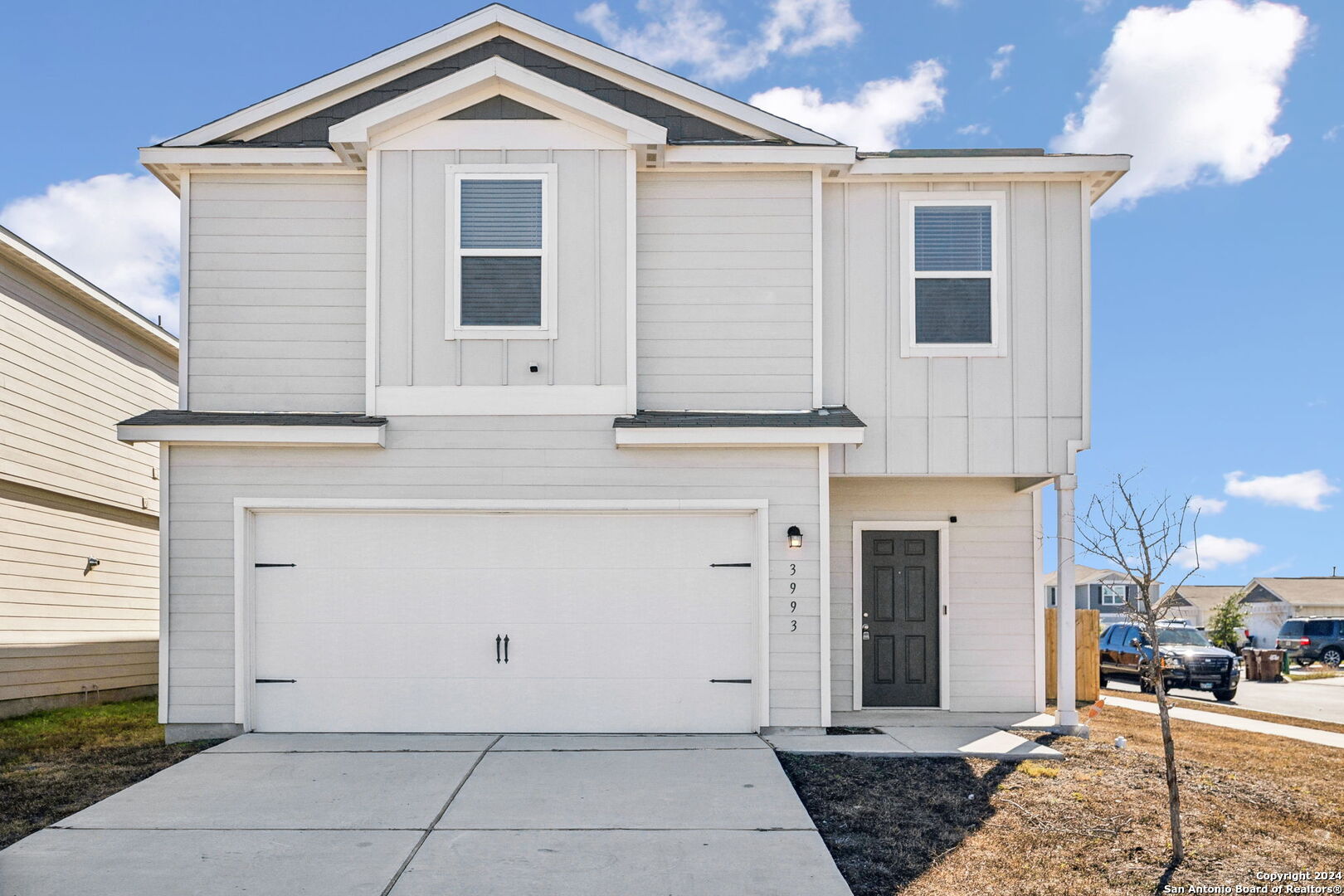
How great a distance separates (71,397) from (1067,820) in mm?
12228

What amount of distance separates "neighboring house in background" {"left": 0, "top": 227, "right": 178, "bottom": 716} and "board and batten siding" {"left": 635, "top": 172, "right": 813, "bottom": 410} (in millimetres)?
7233

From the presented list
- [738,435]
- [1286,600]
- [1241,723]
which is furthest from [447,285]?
[1286,600]

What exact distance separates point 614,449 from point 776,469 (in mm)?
1511

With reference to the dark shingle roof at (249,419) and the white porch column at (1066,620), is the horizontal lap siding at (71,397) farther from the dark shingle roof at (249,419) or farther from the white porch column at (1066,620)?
the white porch column at (1066,620)

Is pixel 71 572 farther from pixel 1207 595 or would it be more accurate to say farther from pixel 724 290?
pixel 1207 595

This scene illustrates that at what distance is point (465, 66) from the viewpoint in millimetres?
10305

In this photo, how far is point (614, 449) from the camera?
9.56 metres

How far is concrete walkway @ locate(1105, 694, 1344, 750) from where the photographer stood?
37.8ft

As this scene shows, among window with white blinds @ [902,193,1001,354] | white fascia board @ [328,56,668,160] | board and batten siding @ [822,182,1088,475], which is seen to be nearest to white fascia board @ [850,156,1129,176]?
board and batten siding @ [822,182,1088,475]

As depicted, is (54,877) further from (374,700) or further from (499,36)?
(499,36)

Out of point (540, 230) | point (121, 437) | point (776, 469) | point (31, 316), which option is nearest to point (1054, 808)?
Result: point (776, 469)

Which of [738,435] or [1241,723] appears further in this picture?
[1241,723]

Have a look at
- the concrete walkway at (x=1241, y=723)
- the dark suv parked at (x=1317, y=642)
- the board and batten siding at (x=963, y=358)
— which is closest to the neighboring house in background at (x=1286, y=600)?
the dark suv parked at (x=1317, y=642)

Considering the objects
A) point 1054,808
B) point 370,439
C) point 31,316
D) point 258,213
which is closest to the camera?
point 1054,808
